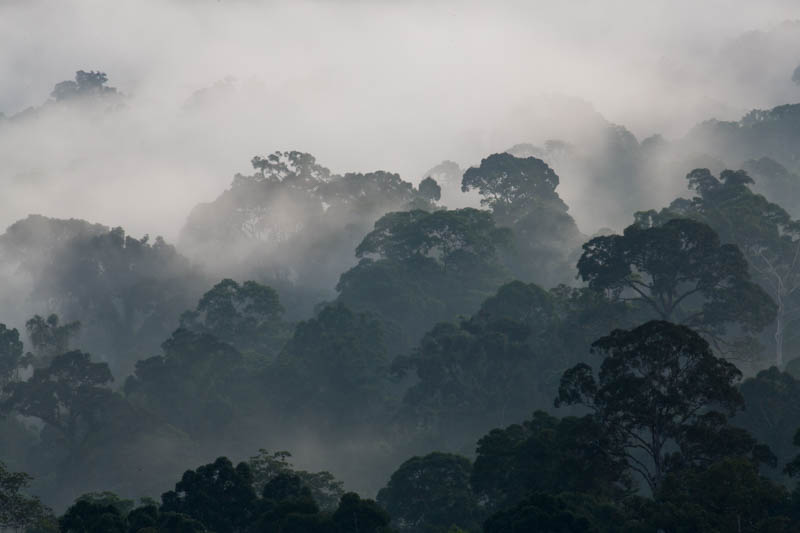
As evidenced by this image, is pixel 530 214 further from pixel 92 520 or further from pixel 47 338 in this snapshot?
pixel 92 520

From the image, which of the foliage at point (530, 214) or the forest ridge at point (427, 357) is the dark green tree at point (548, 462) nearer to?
the forest ridge at point (427, 357)

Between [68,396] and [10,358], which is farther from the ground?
[10,358]

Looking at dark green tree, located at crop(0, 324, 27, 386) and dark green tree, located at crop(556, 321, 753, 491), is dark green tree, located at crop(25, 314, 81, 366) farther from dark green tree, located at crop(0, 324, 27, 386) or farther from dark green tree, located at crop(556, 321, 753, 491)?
dark green tree, located at crop(556, 321, 753, 491)

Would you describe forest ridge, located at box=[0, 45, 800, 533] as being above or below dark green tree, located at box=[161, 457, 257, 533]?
above

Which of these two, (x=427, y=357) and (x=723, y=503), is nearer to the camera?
(x=723, y=503)

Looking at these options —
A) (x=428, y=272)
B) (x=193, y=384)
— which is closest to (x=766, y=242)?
(x=428, y=272)

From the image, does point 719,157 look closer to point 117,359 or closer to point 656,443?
point 117,359

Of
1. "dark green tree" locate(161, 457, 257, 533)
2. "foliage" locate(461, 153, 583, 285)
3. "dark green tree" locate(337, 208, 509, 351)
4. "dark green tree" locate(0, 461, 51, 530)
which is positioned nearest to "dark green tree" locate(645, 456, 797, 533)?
"dark green tree" locate(161, 457, 257, 533)

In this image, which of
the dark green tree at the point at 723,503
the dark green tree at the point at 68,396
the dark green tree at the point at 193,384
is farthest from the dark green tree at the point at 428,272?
the dark green tree at the point at 723,503

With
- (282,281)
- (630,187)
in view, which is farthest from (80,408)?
(630,187)

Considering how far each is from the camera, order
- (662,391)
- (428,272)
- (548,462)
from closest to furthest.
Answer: (662,391) → (548,462) → (428,272)

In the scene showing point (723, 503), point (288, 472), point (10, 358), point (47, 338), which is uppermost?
point (47, 338)

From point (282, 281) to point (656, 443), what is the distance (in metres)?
102

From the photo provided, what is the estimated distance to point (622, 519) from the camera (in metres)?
53.4
